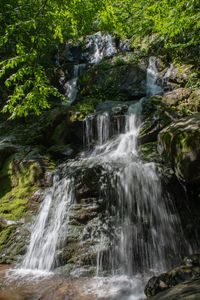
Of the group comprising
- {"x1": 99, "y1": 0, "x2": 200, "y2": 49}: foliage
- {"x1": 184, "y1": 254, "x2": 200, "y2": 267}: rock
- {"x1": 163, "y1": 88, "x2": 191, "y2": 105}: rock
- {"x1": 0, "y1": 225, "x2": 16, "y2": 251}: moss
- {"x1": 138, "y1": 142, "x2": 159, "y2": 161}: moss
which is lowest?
{"x1": 0, "y1": 225, "x2": 16, "y2": 251}: moss

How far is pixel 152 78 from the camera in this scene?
1405cm

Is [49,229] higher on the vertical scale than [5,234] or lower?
higher

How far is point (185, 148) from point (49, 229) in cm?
376

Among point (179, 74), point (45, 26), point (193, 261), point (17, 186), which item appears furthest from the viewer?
point (179, 74)

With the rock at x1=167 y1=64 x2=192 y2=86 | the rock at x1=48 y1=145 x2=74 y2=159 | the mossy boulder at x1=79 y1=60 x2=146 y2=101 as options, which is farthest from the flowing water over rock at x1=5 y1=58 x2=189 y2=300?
the mossy boulder at x1=79 y1=60 x2=146 y2=101

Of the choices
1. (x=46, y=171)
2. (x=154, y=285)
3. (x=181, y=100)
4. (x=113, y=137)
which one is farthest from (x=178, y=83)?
(x=154, y=285)

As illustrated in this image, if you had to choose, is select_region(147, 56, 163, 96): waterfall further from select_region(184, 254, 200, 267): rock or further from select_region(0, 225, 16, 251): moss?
select_region(184, 254, 200, 267): rock

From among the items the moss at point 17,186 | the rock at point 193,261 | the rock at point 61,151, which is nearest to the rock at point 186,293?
the rock at point 193,261

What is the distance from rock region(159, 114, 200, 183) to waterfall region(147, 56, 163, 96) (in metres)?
6.32

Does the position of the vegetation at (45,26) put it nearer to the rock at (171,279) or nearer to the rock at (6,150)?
the rock at (6,150)

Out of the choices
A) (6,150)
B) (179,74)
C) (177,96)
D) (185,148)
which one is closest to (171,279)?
(185,148)

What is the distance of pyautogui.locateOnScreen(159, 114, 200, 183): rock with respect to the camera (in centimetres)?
635

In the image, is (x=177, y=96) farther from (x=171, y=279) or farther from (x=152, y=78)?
(x=171, y=279)

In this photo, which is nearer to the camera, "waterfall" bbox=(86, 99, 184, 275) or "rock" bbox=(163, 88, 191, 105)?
"waterfall" bbox=(86, 99, 184, 275)
